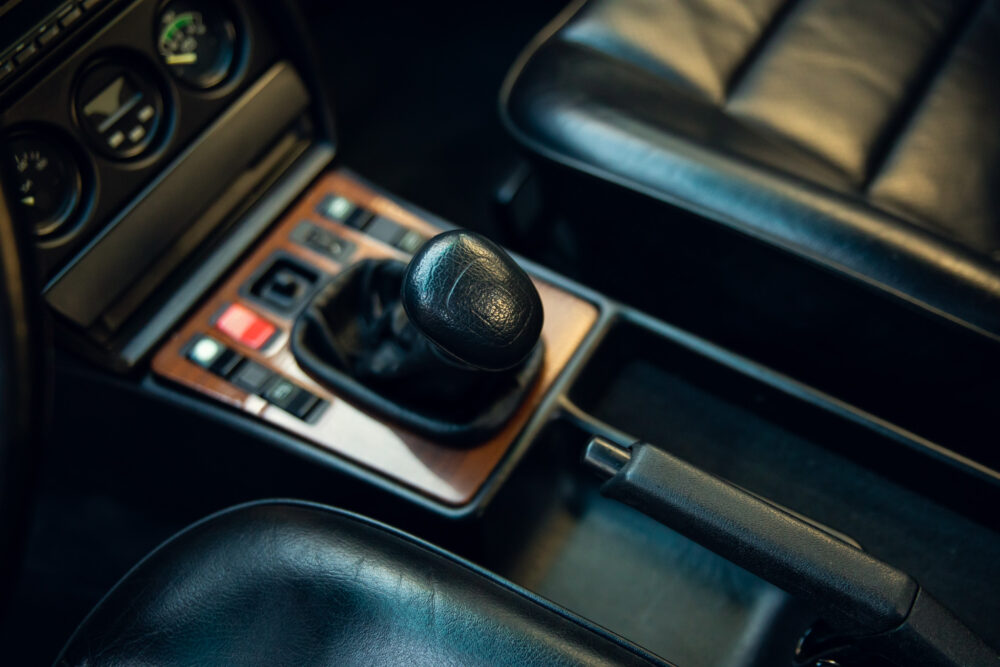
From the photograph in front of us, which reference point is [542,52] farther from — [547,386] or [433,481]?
[433,481]

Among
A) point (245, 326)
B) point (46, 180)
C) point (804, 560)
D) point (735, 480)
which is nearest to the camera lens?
point (804, 560)

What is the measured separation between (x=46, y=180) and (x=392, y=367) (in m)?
0.39

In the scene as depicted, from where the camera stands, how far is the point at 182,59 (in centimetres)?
93

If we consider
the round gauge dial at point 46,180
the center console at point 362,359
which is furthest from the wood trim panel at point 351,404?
the round gauge dial at point 46,180

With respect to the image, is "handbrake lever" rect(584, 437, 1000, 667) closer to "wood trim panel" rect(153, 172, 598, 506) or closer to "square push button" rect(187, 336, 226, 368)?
"wood trim panel" rect(153, 172, 598, 506)

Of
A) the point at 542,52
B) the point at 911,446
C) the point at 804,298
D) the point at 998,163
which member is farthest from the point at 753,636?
the point at 542,52

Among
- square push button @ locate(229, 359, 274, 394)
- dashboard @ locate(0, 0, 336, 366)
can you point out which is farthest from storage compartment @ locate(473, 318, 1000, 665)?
dashboard @ locate(0, 0, 336, 366)

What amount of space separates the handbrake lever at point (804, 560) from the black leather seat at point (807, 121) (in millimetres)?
295

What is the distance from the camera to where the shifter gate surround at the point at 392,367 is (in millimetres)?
824

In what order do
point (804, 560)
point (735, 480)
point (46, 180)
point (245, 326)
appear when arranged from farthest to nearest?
point (735, 480), point (245, 326), point (46, 180), point (804, 560)

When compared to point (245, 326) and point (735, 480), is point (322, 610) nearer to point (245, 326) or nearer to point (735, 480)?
point (245, 326)

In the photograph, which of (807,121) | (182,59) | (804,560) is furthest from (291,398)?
(807,121)

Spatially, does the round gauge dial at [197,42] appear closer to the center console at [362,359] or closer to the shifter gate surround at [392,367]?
the center console at [362,359]

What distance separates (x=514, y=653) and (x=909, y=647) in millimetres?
300
